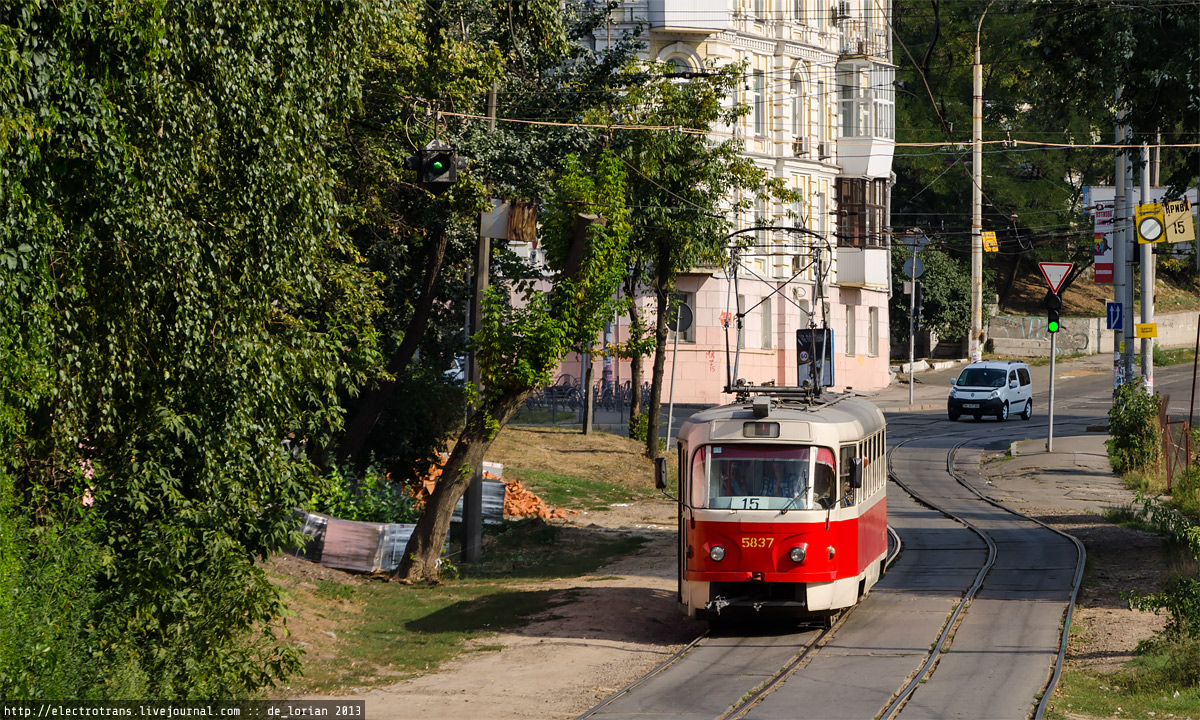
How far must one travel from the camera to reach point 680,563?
1586cm

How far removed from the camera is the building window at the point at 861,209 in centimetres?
5506

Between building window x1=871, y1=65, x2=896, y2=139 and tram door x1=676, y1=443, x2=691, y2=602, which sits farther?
building window x1=871, y1=65, x2=896, y2=139

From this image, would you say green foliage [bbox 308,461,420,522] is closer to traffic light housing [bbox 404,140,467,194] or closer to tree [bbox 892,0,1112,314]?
traffic light housing [bbox 404,140,467,194]

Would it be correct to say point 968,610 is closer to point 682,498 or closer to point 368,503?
point 682,498

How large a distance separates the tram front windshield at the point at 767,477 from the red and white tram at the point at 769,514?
12 millimetres

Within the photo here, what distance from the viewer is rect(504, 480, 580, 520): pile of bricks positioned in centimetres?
2681

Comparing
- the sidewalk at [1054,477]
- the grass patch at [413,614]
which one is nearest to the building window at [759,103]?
the sidewalk at [1054,477]

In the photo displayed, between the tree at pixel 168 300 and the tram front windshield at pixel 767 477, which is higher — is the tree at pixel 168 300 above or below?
above

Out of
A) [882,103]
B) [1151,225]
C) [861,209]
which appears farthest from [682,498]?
[882,103]

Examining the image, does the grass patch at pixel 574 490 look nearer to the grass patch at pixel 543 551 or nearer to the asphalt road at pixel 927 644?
the grass patch at pixel 543 551

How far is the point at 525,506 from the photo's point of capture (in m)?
27.2

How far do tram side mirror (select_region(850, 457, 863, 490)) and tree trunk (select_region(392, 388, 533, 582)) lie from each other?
217 inches

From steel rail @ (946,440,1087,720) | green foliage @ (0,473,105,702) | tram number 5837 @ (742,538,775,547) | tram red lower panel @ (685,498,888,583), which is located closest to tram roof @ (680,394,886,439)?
tram red lower panel @ (685,498,888,583)

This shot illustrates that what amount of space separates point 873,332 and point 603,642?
1729 inches
